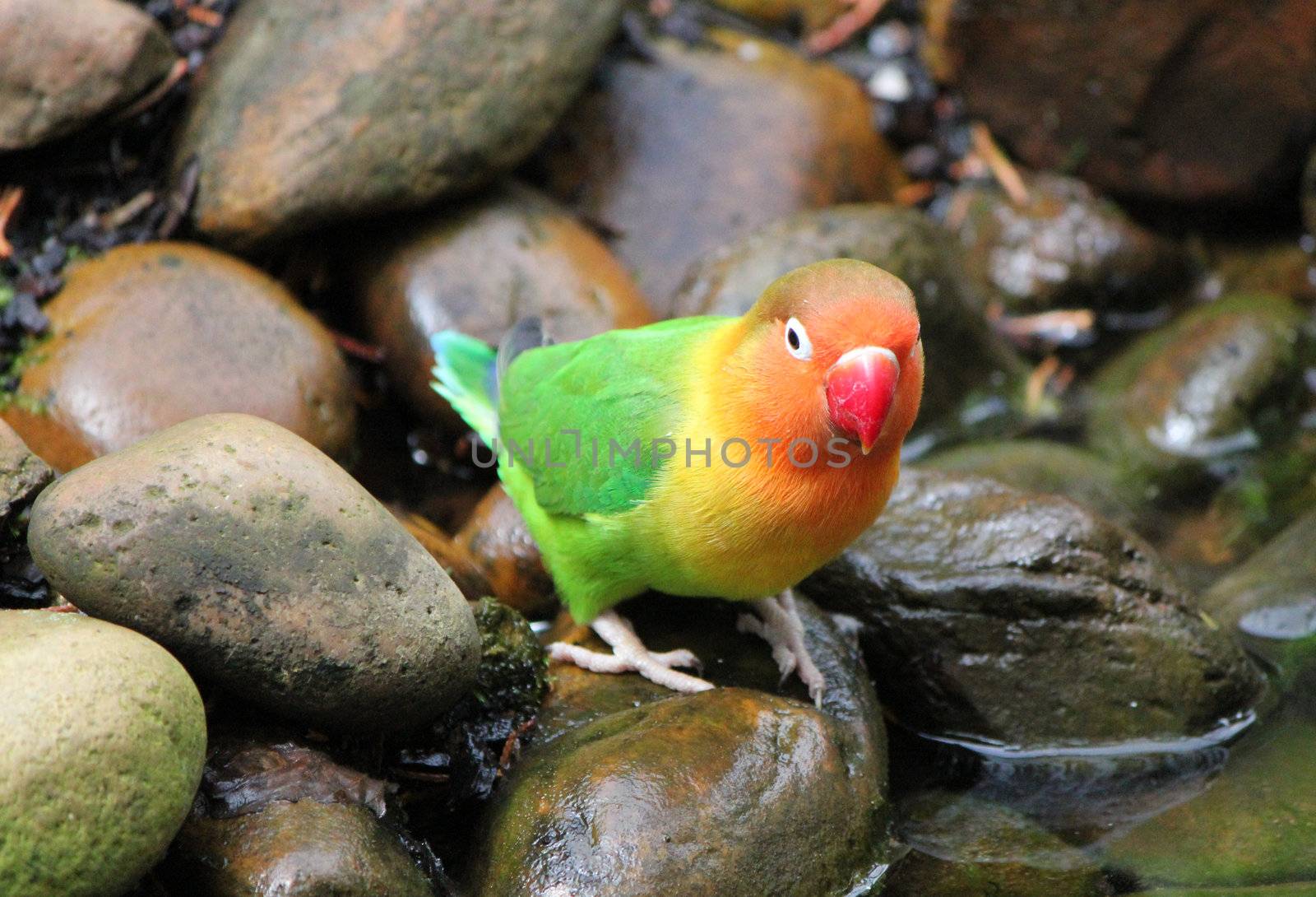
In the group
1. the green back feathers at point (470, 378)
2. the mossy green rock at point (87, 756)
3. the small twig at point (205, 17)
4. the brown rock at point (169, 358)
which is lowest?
the green back feathers at point (470, 378)

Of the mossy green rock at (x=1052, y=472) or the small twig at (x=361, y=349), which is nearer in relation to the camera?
the mossy green rock at (x=1052, y=472)

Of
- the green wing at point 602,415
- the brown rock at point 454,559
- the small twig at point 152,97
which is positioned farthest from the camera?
the small twig at point 152,97

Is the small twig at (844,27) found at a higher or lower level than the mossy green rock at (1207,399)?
higher

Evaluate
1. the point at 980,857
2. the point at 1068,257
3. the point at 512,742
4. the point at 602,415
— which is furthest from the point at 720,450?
the point at 1068,257

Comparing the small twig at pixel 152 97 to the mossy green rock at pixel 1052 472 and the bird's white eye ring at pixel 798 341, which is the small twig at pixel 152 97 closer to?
the bird's white eye ring at pixel 798 341

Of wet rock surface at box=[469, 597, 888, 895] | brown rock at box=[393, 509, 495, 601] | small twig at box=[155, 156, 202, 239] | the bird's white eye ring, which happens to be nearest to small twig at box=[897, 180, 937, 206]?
brown rock at box=[393, 509, 495, 601]

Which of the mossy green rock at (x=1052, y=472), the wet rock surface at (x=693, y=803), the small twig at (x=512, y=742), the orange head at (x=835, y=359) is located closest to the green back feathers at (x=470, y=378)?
the small twig at (x=512, y=742)
